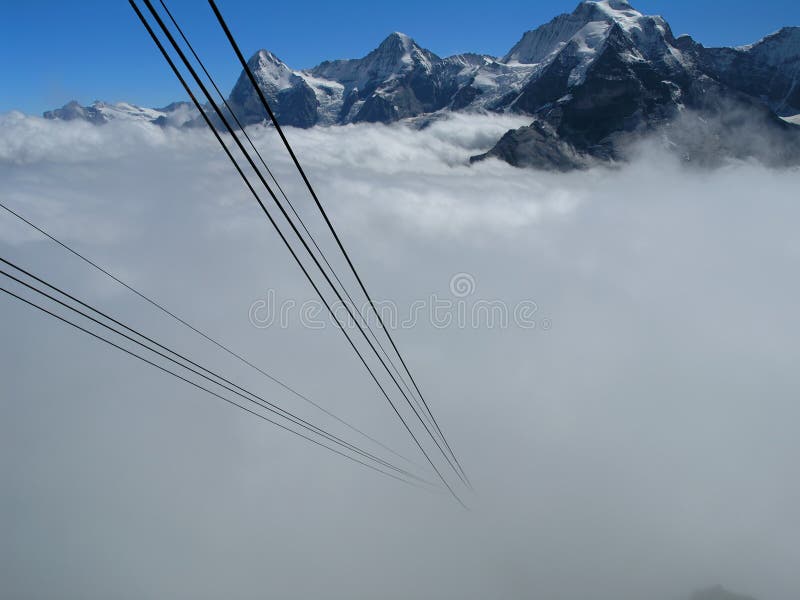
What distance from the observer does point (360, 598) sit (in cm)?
19700

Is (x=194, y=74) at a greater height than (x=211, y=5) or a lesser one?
lesser

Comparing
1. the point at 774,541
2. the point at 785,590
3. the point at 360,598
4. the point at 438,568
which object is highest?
the point at 774,541

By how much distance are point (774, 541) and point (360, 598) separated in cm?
17417

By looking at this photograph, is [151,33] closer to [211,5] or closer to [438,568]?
[211,5]

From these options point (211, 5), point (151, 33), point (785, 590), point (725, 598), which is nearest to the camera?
point (211, 5)

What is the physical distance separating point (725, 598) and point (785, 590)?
9499cm

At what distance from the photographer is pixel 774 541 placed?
193 meters

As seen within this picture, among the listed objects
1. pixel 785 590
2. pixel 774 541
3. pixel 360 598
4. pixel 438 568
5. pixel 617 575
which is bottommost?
pixel 360 598

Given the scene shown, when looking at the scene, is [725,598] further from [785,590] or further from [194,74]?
[194,74]

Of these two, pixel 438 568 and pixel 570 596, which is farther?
pixel 438 568

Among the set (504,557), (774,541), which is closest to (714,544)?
(774,541)

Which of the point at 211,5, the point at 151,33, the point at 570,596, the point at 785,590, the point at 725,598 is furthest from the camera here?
the point at 570,596

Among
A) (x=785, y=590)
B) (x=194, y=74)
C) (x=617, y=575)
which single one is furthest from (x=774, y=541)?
(x=194, y=74)

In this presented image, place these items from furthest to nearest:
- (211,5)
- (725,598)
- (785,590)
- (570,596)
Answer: (570,596)
(785,590)
(725,598)
(211,5)
